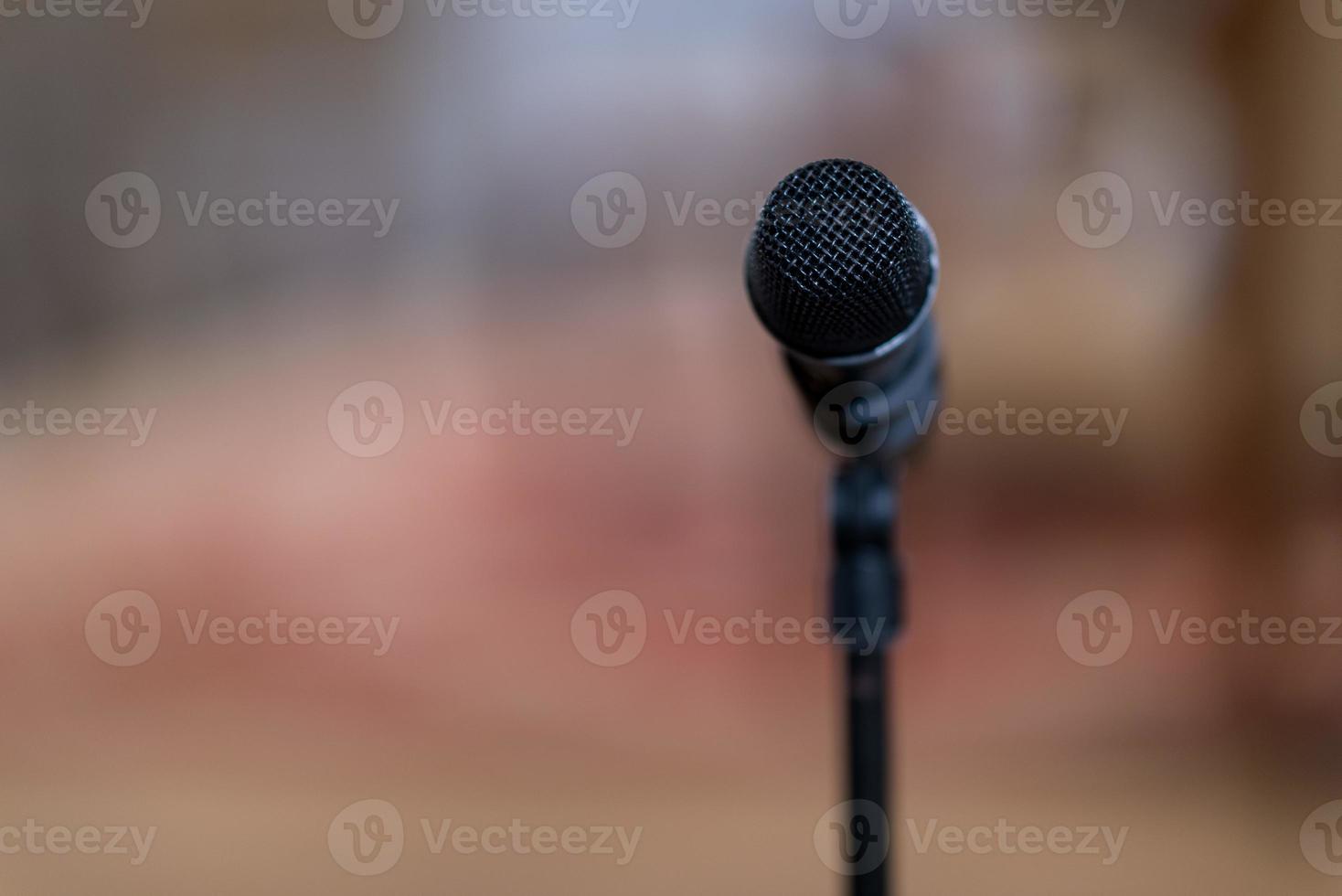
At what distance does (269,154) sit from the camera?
5.14ft

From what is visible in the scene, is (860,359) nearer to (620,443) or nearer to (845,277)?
(845,277)

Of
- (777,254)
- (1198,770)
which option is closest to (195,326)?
(777,254)

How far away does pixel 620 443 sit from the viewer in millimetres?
1529

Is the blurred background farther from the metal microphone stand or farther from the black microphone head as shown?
the black microphone head

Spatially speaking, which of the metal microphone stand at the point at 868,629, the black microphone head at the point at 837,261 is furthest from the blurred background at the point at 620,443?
the black microphone head at the point at 837,261

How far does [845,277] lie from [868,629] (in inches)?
8.9

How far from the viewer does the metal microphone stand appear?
535mm

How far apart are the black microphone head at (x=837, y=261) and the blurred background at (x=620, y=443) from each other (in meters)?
1.02

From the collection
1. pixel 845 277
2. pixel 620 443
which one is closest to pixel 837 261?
pixel 845 277

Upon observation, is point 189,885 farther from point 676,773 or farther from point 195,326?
point 195,326

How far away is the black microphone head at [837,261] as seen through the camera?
1.41ft

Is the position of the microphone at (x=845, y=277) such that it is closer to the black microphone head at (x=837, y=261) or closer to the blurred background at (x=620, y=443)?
the black microphone head at (x=837, y=261)

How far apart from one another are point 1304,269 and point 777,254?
4.38ft

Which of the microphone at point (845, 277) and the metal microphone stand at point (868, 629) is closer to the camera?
the microphone at point (845, 277)
